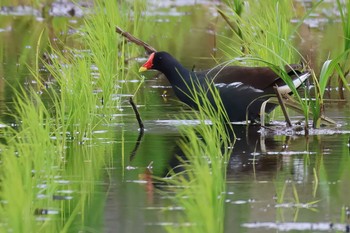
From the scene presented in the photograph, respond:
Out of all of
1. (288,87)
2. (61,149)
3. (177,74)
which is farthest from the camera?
(177,74)

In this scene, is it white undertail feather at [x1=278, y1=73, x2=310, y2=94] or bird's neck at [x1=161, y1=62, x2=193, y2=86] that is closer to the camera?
white undertail feather at [x1=278, y1=73, x2=310, y2=94]

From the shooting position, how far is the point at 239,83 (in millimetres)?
8438

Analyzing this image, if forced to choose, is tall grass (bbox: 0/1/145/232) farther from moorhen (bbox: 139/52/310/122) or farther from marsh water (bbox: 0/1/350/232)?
moorhen (bbox: 139/52/310/122)

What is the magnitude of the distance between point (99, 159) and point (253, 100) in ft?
6.27

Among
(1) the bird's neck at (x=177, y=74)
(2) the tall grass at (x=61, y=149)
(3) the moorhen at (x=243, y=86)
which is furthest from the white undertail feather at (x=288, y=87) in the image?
(2) the tall grass at (x=61, y=149)

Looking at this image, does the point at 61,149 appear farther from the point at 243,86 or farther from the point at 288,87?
the point at 288,87

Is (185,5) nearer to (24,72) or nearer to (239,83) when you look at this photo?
(24,72)

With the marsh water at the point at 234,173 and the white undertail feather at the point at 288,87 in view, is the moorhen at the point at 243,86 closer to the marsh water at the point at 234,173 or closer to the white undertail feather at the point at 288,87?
the white undertail feather at the point at 288,87

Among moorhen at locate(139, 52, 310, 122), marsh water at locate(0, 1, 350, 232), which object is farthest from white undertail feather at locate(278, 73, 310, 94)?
marsh water at locate(0, 1, 350, 232)

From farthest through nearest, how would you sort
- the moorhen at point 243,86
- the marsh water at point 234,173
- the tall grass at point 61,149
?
the moorhen at point 243,86, the marsh water at point 234,173, the tall grass at point 61,149

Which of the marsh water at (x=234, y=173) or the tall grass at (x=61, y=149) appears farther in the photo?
the marsh water at (x=234, y=173)

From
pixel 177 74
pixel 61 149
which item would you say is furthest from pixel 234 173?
pixel 177 74

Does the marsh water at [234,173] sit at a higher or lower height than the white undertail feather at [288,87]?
lower

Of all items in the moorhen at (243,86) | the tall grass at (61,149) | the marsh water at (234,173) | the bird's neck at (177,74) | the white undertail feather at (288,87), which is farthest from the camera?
the bird's neck at (177,74)
